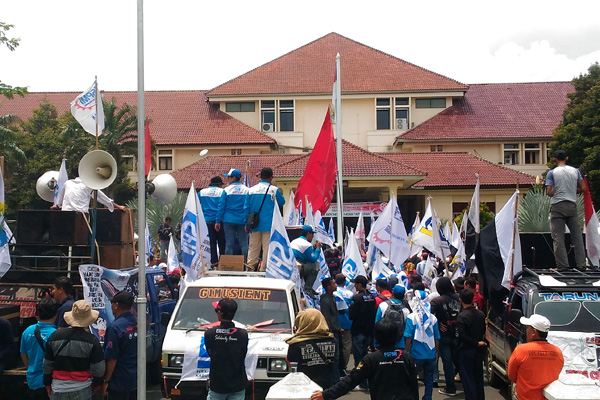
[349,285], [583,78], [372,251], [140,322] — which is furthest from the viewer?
[583,78]

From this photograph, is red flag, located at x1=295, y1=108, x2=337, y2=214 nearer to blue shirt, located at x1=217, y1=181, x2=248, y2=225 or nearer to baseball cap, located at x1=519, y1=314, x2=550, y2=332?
blue shirt, located at x1=217, y1=181, x2=248, y2=225

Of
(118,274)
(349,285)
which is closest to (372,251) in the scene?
(349,285)

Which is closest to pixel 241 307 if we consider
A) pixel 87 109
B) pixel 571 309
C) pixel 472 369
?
pixel 472 369

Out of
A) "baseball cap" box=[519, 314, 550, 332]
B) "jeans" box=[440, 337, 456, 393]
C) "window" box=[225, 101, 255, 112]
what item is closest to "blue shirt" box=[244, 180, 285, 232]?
"jeans" box=[440, 337, 456, 393]

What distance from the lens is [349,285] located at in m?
12.1

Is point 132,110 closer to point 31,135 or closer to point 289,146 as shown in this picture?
point 31,135

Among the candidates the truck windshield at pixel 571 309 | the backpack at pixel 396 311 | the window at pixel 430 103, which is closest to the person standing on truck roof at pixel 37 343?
the backpack at pixel 396 311

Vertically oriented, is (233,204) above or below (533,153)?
below

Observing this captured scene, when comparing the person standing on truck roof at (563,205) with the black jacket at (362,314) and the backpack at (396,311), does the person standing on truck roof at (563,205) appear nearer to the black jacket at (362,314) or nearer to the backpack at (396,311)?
the backpack at (396,311)

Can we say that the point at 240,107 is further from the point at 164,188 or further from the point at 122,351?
the point at 122,351

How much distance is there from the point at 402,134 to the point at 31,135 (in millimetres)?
21891

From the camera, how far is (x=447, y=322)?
9594mm

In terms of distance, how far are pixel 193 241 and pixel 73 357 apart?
368cm

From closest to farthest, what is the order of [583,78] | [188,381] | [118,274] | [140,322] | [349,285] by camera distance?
[140,322] → [188,381] → [118,274] → [349,285] → [583,78]
